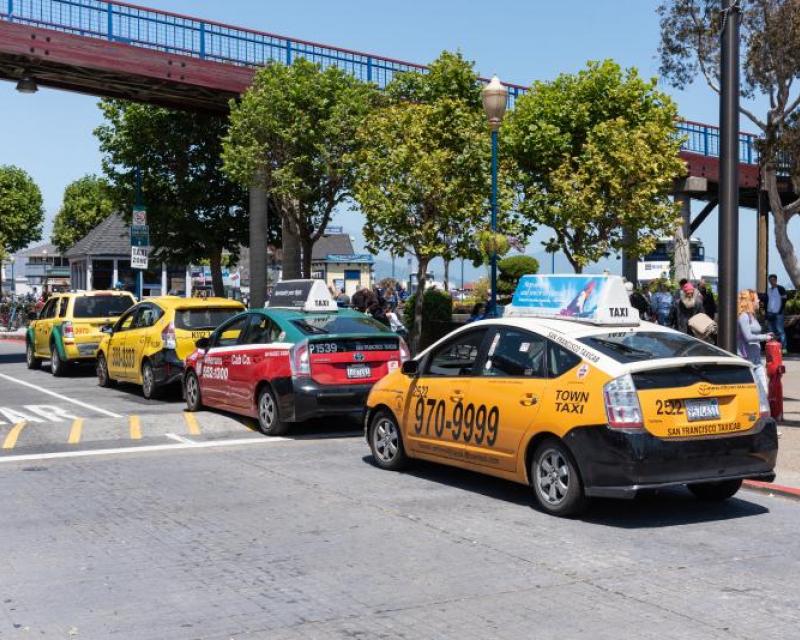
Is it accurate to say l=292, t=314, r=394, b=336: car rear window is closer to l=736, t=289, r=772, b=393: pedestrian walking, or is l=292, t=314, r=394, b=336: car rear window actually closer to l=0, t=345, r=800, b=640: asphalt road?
l=0, t=345, r=800, b=640: asphalt road

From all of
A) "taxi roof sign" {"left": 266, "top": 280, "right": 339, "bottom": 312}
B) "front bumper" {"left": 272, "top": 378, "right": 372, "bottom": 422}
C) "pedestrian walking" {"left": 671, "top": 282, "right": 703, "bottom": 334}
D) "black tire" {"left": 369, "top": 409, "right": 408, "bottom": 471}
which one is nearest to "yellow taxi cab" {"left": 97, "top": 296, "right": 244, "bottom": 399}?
"taxi roof sign" {"left": 266, "top": 280, "right": 339, "bottom": 312}

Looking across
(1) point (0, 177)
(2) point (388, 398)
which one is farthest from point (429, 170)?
(1) point (0, 177)

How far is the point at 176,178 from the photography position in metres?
33.0

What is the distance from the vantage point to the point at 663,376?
7844 millimetres

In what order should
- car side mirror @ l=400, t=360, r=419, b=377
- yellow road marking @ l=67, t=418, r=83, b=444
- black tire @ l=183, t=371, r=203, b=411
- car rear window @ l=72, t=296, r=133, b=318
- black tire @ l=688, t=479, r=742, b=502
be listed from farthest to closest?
car rear window @ l=72, t=296, r=133, b=318 < black tire @ l=183, t=371, r=203, b=411 < yellow road marking @ l=67, t=418, r=83, b=444 < car side mirror @ l=400, t=360, r=419, b=377 < black tire @ l=688, t=479, r=742, b=502

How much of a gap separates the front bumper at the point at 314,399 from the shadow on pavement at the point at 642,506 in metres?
2.36

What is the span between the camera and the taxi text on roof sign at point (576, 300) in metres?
8.77

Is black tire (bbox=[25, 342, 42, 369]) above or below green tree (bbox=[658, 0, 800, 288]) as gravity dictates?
below

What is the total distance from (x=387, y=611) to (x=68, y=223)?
93264 millimetres

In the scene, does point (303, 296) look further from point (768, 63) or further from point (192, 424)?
point (768, 63)

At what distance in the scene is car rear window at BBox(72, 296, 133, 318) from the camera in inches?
848

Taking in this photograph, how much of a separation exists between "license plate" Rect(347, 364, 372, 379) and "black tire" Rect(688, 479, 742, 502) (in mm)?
4674

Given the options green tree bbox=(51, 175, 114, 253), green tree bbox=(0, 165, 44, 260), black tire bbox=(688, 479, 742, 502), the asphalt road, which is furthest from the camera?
green tree bbox=(51, 175, 114, 253)

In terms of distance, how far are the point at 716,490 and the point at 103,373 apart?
13152 millimetres
